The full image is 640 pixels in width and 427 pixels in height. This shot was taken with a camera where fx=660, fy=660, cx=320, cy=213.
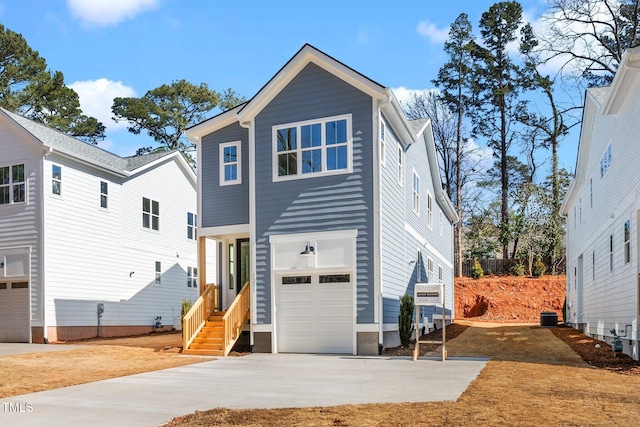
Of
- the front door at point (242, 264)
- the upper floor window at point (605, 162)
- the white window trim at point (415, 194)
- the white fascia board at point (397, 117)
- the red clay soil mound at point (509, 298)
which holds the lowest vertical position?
the red clay soil mound at point (509, 298)

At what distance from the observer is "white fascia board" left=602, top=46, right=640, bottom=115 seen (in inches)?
514

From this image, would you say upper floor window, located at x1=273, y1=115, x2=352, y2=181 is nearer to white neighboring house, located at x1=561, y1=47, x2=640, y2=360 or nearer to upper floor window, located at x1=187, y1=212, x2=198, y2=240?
white neighboring house, located at x1=561, y1=47, x2=640, y2=360

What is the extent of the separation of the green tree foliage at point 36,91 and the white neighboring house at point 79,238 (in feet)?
48.4

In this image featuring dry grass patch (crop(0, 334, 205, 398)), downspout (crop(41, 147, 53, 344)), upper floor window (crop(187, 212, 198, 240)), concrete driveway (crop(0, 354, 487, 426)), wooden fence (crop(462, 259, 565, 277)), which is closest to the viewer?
concrete driveway (crop(0, 354, 487, 426))

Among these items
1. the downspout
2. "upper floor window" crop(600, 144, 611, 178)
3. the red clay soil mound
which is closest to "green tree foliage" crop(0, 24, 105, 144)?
the downspout

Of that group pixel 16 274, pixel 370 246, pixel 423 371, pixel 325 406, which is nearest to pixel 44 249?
pixel 16 274

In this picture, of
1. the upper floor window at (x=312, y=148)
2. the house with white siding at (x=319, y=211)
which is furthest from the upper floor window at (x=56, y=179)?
the upper floor window at (x=312, y=148)

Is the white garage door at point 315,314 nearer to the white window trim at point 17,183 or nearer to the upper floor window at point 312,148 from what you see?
the upper floor window at point 312,148

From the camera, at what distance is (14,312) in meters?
22.2

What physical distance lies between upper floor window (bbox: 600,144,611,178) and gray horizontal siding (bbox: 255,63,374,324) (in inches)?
276

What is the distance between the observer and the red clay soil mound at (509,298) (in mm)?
38719

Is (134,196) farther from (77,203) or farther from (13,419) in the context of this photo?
(13,419)

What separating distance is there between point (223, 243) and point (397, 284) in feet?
17.8

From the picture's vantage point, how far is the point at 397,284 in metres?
18.7
